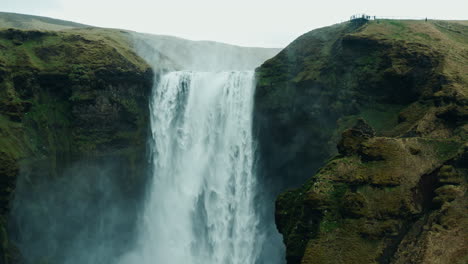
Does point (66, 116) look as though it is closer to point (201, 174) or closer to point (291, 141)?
point (201, 174)

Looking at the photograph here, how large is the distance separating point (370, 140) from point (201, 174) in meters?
22.7

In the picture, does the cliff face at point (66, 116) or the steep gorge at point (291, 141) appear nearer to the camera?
the steep gorge at point (291, 141)

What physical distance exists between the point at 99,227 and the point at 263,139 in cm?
1920

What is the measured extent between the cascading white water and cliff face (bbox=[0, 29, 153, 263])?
2445 mm

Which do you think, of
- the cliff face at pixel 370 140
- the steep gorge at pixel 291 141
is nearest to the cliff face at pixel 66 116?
the steep gorge at pixel 291 141

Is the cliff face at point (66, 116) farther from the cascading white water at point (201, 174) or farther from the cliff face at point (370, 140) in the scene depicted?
the cliff face at point (370, 140)

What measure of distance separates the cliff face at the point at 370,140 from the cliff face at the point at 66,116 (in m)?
13.9

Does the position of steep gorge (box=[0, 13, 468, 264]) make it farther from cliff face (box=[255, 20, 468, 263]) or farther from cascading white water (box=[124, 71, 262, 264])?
cascading white water (box=[124, 71, 262, 264])

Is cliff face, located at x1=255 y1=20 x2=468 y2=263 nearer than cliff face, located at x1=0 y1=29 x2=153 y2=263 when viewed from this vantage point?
Yes

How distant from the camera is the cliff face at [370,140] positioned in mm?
19938

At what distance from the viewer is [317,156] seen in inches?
1442

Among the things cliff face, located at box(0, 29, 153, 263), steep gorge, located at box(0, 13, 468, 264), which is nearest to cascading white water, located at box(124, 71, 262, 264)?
steep gorge, located at box(0, 13, 468, 264)

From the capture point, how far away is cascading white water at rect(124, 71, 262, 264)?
4016 centimetres

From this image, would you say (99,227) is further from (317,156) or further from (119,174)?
(317,156)
